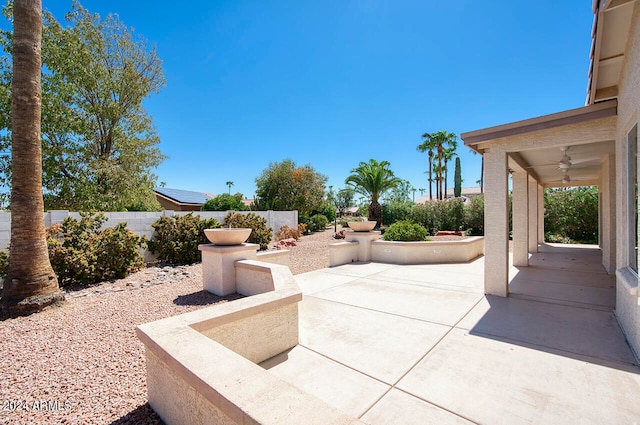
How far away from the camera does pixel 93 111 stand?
43.0 feet

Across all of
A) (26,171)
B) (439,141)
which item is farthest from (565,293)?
(439,141)

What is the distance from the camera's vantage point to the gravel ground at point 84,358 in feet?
8.70

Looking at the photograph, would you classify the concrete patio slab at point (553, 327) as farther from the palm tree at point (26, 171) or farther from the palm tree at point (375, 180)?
the palm tree at point (375, 180)

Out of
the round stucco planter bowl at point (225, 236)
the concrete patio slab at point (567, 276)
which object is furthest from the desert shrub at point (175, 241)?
the concrete patio slab at point (567, 276)

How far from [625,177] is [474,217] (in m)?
16.2

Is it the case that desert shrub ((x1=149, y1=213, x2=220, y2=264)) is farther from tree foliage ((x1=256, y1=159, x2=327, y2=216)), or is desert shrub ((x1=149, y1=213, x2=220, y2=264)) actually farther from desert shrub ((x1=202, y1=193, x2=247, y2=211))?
desert shrub ((x1=202, y1=193, x2=247, y2=211))

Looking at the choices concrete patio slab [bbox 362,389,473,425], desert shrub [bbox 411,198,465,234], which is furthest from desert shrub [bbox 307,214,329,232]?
concrete patio slab [bbox 362,389,473,425]

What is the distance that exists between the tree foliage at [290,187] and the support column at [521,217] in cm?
1750

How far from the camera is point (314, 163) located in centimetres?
2691

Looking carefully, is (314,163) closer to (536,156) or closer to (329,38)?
(329,38)

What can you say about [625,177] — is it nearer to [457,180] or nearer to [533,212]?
[533,212]

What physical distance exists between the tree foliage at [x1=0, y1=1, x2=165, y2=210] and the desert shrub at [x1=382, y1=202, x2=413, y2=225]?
1824 cm

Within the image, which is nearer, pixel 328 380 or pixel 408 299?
pixel 328 380

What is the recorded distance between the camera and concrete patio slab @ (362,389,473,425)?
2422 millimetres
